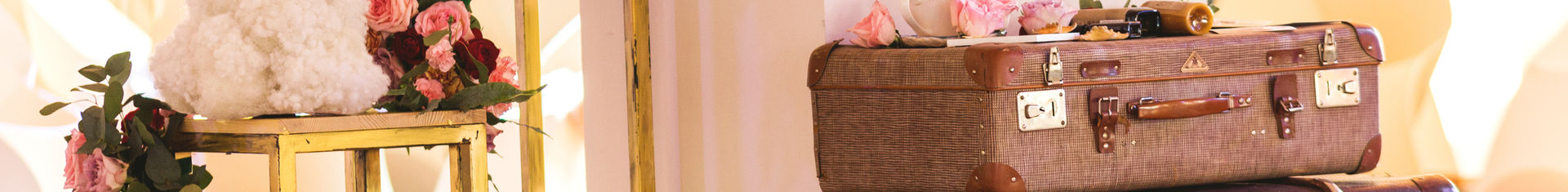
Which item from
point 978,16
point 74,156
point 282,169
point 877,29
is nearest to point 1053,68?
point 978,16

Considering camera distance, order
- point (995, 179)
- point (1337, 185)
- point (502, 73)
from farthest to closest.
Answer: point (1337, 185), point (995, 179), point (502, 73)

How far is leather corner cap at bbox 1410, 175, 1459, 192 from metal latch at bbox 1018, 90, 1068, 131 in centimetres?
77

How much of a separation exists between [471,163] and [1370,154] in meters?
1.46

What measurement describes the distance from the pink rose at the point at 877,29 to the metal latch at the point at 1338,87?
0.69 metres

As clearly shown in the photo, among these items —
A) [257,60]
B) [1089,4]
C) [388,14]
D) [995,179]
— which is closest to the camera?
[257,60]

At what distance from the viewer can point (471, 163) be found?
1503mm

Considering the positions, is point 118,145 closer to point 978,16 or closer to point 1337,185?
point 978,16

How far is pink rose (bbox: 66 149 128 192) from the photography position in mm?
1346

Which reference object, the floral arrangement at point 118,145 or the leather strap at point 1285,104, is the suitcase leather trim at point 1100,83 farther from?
the floral arrangement at point 118,145

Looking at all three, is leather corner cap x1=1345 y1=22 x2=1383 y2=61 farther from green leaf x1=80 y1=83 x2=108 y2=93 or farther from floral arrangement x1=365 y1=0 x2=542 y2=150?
green leaf x1=80 y1=83 x2=108 y2=93

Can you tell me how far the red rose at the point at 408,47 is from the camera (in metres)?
1.46

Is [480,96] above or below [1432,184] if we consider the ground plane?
above

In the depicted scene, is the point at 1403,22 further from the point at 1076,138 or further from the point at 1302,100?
the point at 1076,138

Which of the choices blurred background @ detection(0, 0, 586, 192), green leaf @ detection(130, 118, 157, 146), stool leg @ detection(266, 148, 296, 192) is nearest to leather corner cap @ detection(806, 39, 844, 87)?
blurred background @ detection(0, 0, 586, 192)
